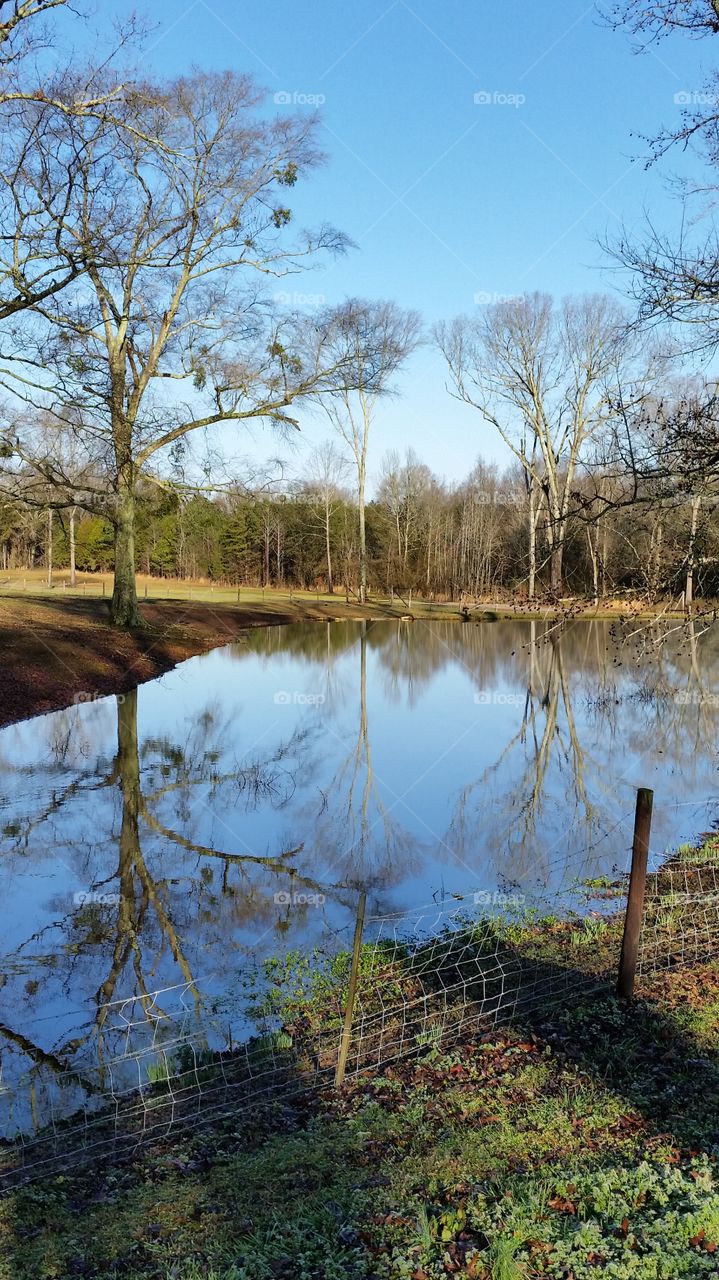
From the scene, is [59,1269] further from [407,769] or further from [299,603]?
[299,603]

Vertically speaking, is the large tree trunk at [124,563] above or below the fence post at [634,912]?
above

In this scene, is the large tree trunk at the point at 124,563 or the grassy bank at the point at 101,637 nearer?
the grassy bank at the point at 101,637

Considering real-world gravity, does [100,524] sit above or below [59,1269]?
above

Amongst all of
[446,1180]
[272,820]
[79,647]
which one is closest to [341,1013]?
[446,1180]

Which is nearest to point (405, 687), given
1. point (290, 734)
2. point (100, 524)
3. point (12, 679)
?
point (290, 734)

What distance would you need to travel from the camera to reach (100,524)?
77.6 metres

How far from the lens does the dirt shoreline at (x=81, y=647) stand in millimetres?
19203

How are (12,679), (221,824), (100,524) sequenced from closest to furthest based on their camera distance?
(221,824) < (12,679) < (100,524)

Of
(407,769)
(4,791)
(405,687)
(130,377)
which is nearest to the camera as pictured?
(4,791)

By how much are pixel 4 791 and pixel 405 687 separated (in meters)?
13.1

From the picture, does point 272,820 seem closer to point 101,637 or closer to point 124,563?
point 101,637

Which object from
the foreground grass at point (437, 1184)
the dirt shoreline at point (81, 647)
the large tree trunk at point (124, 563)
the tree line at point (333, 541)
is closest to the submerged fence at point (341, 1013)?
the foreground grass at point (437, 1184)

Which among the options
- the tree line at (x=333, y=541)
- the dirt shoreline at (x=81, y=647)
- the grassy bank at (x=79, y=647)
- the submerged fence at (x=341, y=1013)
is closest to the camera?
the submerged fence at (x=341, y=1013)

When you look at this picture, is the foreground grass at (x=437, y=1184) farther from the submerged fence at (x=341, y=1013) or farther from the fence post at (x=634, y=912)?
the fence post at (x=634, y=912)
